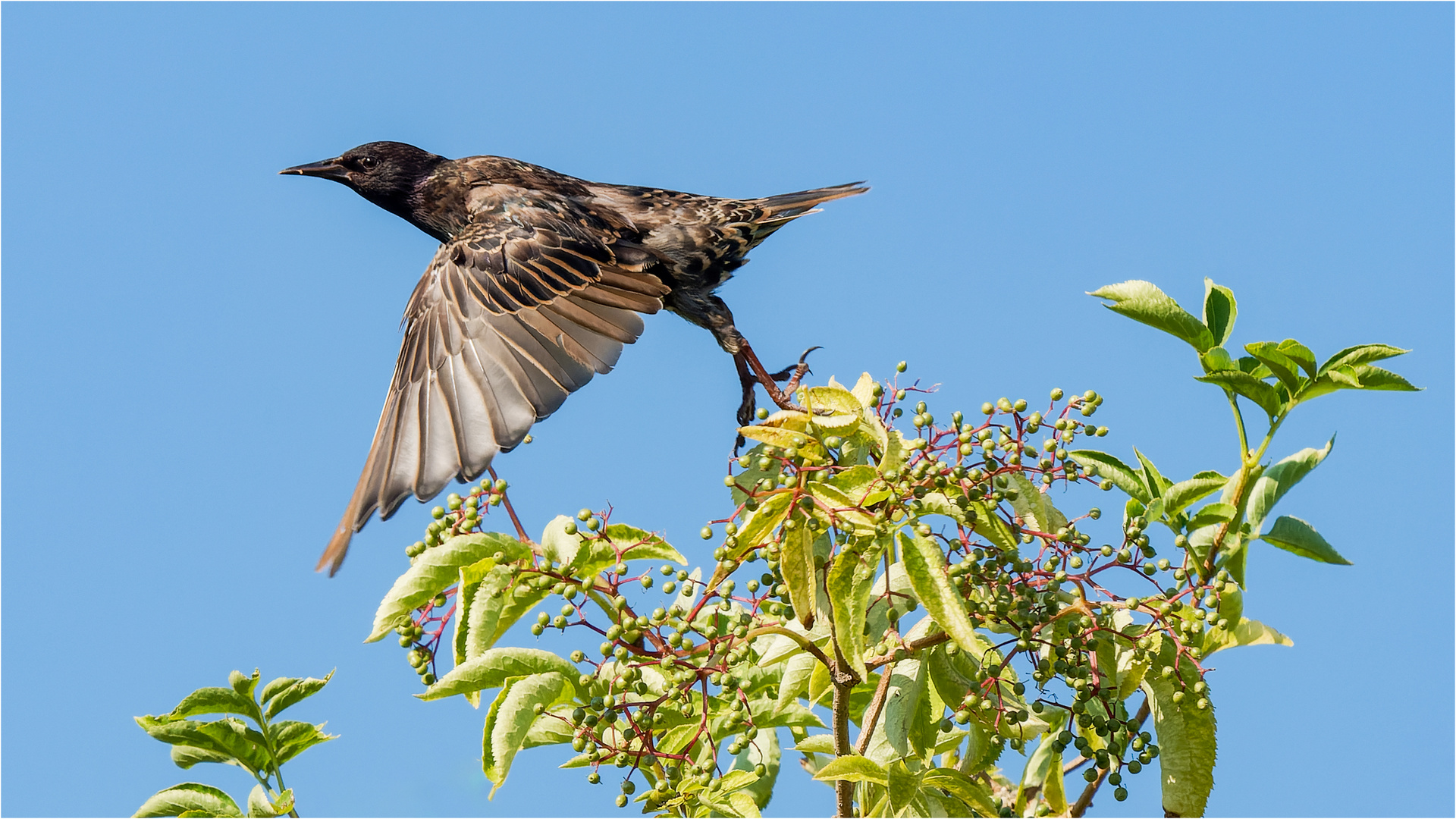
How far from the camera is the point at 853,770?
105 inches

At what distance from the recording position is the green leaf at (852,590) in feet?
7.91

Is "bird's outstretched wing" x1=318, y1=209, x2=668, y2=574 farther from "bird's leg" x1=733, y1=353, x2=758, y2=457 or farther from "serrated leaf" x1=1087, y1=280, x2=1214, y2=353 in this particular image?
"serrated leaf" x1=1087, y1=280, x2=1214, y2=353

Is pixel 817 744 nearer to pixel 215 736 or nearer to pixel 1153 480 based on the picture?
pixel 1153 480

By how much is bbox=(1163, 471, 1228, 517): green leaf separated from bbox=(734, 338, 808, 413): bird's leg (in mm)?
2138

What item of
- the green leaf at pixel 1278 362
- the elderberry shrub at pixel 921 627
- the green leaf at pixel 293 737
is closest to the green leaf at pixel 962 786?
the elderberry shrub at pixel 921 627

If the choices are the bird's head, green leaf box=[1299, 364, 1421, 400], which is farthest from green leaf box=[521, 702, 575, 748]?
the bird's head

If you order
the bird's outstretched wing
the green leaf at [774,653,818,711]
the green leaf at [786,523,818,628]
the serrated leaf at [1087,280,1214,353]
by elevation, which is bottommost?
the green leaf at [774,653,818,711]

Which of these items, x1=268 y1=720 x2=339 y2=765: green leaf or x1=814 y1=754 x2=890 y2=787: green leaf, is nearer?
x1=814 y1=754 x2=890 y2=787: green leaf

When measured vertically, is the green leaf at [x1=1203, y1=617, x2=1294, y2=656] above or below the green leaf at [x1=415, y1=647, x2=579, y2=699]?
above

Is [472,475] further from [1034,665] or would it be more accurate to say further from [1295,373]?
[1295,373]

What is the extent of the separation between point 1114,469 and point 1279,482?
1.23 ft

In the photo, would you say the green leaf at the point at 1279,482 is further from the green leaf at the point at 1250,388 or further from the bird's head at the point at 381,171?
the bird's head at the point at 381,171

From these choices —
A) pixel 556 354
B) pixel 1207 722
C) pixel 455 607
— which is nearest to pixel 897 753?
pixel 1207 722

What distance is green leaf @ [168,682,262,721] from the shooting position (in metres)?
2.98
